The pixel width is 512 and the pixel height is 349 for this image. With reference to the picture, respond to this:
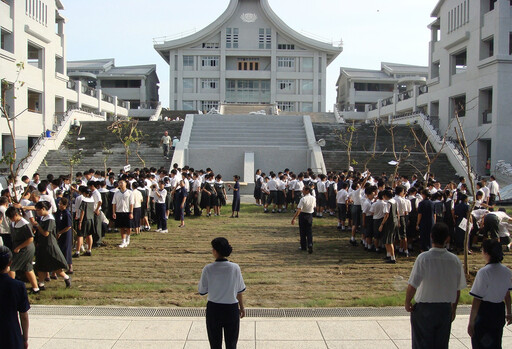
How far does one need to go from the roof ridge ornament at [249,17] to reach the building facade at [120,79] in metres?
12.7

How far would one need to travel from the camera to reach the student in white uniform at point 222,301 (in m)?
4.31

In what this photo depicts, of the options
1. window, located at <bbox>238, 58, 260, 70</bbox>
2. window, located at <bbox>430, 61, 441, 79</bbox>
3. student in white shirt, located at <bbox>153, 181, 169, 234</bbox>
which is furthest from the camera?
window, located at <bbox>238, 58, 260, 70</bbox>

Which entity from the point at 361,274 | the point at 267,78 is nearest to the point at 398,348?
the point at 361,274

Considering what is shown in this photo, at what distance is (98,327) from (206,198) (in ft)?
31.0

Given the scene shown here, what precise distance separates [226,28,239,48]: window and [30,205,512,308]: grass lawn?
43439mm

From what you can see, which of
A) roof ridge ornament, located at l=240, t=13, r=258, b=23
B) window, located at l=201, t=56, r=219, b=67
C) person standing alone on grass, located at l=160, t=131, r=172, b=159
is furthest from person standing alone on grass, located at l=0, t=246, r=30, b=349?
roof ridge ornament, located at l=240, t=13, r=258, b=23

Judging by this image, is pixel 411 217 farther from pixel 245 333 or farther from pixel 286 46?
pixel 286 46

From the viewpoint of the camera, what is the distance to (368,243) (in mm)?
10406

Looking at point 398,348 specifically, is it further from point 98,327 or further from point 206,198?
point 206,198

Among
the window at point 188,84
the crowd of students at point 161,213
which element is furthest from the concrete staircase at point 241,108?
the crowd of students at point 161,213

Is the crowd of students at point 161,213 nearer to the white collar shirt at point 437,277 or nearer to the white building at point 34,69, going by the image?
the white collar shirt at point 437,277

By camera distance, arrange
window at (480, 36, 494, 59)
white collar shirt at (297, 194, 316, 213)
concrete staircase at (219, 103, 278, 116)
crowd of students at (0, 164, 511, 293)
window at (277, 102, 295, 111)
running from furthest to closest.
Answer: window at (277, 102, 295, 111) → concrete staircase at (219, 103, 278, 116) → window at (480, 36, 494, 59) → white collar shirt at (297, 194, 316, 213) → crowd of students at (0, 164, 511, 293)

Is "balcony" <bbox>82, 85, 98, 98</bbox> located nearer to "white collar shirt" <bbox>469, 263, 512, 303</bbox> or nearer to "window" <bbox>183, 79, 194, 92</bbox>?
"window" <bbox>183, 79, 194, 92</bbox>

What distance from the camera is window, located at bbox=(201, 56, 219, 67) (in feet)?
172
